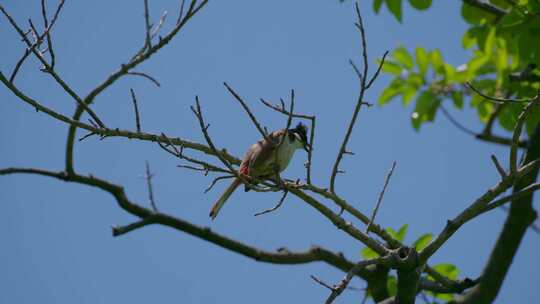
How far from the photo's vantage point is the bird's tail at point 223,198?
5.67 meters

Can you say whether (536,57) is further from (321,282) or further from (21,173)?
(21,173)

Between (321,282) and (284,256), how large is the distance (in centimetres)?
33

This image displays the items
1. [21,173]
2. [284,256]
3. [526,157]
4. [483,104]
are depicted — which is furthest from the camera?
[483,104]

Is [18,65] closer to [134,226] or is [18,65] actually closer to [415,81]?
[134,226]

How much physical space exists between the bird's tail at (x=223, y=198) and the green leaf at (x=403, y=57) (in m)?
1.81

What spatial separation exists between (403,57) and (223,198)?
202 cm

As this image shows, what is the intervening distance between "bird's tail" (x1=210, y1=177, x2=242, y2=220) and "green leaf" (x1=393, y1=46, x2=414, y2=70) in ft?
5.95

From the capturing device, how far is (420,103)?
6.14 meters

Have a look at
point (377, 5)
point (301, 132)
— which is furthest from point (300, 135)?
point (377, 5)

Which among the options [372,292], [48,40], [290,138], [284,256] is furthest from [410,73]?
[48,40]

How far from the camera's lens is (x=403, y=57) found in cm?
618

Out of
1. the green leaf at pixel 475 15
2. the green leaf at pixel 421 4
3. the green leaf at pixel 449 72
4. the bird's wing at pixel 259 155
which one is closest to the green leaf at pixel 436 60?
the green leaf at pixel 449 72

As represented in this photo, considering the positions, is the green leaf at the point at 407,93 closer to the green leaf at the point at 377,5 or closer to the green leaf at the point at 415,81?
the green leaf at the point at 415,81

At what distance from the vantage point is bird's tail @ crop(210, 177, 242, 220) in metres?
5.67
